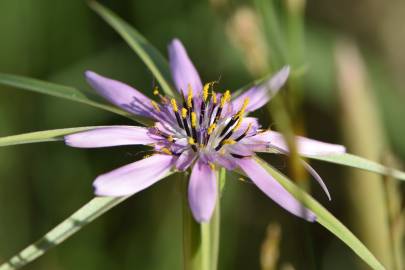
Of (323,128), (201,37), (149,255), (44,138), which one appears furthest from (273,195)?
(323,128)

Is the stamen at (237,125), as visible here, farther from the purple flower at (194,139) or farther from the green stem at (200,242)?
the green stem at (200,242)

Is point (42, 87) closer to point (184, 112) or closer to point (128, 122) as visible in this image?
point (184, 112)

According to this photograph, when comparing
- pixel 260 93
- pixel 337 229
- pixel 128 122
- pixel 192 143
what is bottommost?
pixel 337 229

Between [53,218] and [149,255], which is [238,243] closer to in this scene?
[149,255]

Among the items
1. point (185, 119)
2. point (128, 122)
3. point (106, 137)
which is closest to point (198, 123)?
point (185, 119)

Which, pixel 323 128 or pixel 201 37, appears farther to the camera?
pixel 323 128

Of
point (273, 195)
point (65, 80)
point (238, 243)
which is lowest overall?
point (238, 243)
